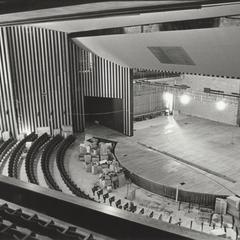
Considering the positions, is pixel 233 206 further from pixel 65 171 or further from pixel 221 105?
pixel 221 105

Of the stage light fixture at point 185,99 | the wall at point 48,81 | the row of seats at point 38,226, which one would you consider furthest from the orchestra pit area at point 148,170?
the row of seats at point 38,226

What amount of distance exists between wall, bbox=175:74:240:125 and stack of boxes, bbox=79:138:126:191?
696 centimetres

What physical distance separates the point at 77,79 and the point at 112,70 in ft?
6.34

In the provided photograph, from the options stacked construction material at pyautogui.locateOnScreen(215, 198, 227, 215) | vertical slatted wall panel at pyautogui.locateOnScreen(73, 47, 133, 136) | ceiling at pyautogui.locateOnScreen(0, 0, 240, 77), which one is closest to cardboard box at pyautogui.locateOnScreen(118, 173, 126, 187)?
stacked construction material at pyautogui.locateOnScreen(215, 198, 227, 215)

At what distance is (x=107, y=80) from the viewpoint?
1548 cm

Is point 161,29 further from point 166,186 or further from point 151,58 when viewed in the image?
point 166,186

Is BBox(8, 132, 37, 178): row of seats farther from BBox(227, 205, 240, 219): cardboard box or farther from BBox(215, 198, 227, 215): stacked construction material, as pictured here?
BBox(227, 205, 240, 219): cardboard box

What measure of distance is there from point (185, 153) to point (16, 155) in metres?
6.96

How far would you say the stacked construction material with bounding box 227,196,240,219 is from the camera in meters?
8.62

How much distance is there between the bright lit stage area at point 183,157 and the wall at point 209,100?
23.4 inches

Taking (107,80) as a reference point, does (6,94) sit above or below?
below

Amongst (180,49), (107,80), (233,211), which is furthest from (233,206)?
(107,80)

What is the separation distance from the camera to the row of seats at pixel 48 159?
31.2ft

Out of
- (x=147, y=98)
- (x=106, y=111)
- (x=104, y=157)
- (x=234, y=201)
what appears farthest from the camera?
(x=147, y=98)
